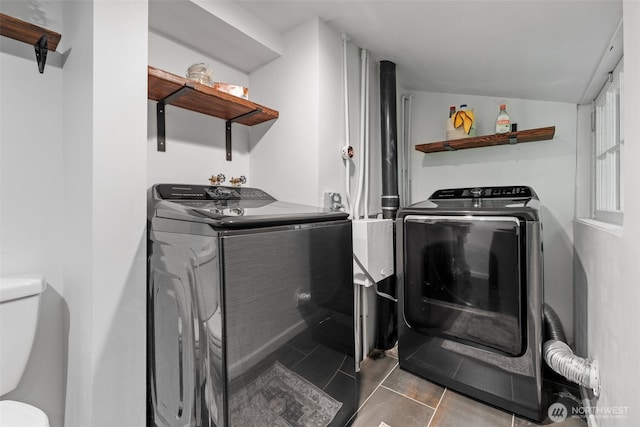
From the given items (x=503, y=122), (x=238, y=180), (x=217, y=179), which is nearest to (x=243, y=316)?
(x=217, y=179)

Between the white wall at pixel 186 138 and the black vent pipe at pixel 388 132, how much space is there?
1.19 meters

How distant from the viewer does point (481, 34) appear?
1.63 meters

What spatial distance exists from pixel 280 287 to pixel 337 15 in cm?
170

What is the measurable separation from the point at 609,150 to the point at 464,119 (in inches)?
37.8

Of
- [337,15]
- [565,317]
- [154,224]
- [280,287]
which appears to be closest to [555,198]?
[565,317]

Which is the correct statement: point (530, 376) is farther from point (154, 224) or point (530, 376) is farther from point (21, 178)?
point (21, 178)

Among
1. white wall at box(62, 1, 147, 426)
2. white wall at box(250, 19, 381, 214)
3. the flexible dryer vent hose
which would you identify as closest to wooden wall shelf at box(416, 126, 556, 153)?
white wall at box(250, 19, 381, 214)

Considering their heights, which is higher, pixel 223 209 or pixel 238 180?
pixel 238 180

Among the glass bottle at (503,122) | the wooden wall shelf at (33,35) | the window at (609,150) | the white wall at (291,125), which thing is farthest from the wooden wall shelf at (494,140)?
the wooden wall shelf at (33,35)

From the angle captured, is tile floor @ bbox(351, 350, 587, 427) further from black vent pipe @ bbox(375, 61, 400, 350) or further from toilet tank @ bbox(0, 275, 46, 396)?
toilet tank @ bbox(0, 275, 46, 396)

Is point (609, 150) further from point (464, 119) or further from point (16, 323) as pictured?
point (16, 323)

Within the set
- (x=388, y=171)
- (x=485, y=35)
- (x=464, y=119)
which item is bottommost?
(x=388, y=171)

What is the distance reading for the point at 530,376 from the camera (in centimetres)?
153

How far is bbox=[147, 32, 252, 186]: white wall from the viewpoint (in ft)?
5.23
